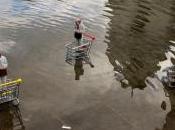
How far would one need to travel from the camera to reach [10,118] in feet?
52.5

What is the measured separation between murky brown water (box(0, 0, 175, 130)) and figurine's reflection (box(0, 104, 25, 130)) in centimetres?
7

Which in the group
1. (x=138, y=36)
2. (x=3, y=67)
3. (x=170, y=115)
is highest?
(x=3, y=67)

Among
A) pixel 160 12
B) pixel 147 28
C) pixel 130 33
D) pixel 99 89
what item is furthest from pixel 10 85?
pixel 160 12

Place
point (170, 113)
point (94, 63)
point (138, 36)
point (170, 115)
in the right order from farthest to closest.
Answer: point (138, 36), point (94, 63), point (170, 113), point (170, 115)

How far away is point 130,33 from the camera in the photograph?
28.0 meters

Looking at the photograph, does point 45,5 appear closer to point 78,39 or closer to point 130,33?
point 130,33

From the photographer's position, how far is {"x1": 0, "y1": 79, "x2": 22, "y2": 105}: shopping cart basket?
1587 centimetres

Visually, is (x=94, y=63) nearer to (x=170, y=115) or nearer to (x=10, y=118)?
(x=170, y=115)

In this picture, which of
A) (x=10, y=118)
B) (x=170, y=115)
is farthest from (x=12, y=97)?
(x=170, y=115)

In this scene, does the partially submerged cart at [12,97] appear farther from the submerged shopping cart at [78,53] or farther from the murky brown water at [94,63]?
the submerged shopping cart at [78,53]

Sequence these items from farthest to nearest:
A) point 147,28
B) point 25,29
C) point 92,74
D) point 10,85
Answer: point 147,28 → point 25,29 → point 92,74 → point 10,85

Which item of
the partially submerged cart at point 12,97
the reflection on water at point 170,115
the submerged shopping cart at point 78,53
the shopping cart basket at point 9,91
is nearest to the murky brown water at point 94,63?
the reflection on water at point 170,115

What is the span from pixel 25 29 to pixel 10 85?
11.0 m

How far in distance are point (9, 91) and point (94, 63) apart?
7403 millimetres
